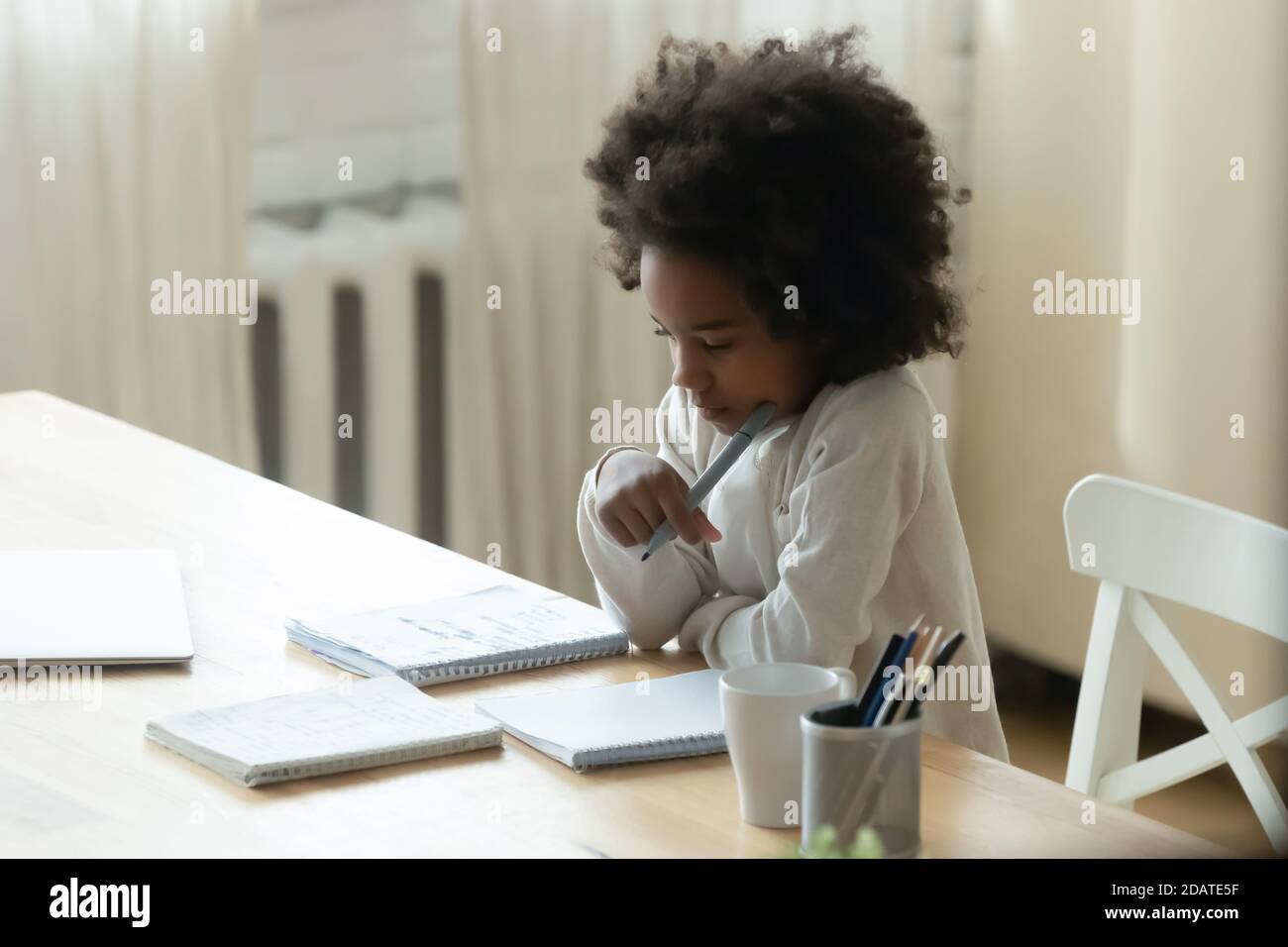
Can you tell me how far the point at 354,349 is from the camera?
8.55 feet

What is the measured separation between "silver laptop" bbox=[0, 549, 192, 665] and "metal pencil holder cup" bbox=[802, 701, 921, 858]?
1.88 feet

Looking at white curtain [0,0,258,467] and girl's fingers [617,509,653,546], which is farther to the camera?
white curtain [0,0,258,467]

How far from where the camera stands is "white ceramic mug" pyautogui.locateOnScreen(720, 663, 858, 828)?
0.91 metres

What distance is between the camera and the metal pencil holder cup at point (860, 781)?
2.75 ft

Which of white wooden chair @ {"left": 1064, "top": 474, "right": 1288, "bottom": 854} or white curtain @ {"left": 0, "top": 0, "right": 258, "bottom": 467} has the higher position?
white curtain @ {"left": 0, "top": 0, "right": 258, "bottom": 467}

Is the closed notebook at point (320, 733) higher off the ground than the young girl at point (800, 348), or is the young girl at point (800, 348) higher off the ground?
the young girl at point (800, 348)

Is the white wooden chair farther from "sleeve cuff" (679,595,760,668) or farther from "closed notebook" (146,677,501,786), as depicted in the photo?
"closed notebook" (146,677,501,786)

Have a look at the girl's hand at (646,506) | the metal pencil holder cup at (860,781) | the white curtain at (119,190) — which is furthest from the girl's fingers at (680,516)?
the white curtain at (119,190)

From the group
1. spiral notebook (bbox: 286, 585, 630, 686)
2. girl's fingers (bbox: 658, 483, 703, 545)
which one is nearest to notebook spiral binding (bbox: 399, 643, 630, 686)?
spiral notebook (bbox: 286, 585, 630, 686)

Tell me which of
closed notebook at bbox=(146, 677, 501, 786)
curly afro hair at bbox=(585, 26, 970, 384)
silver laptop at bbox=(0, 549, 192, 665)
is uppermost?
curly afro hair at bbox=(585, 26, 970, 384)

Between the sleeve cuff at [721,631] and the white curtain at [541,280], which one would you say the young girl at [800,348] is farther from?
the white curtain at [541,280]

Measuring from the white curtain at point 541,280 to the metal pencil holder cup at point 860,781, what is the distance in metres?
1.86
